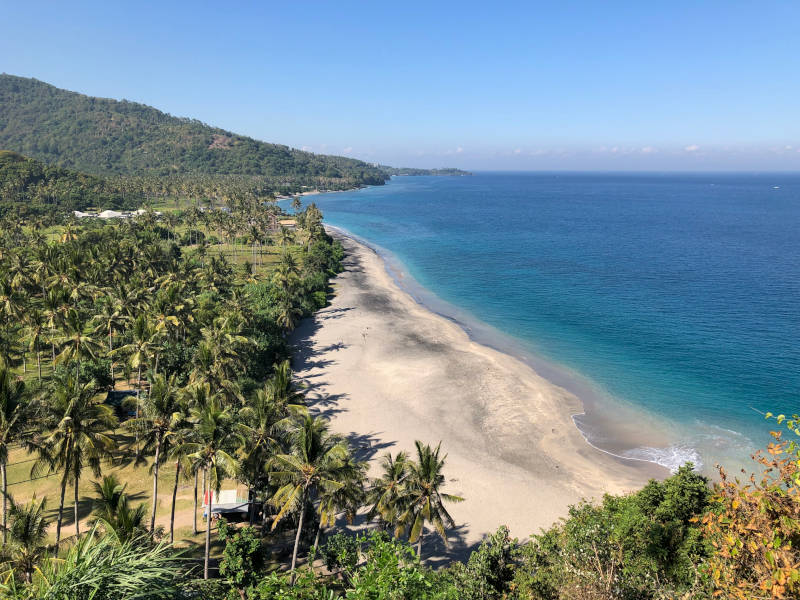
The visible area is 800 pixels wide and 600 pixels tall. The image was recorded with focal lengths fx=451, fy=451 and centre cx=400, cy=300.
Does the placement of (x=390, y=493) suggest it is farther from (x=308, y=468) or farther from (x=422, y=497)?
(x=308, y=468)

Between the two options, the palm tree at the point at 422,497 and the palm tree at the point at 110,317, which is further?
the palm tree at the point at 110,317

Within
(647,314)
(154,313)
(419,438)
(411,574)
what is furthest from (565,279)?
(411,574)

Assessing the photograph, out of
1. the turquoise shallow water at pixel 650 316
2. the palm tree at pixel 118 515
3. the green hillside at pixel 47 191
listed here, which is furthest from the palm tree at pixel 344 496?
the green hillside at pixel 47 191

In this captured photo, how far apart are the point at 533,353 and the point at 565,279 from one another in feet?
143

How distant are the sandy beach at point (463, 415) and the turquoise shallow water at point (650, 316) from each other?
4706 millimetres

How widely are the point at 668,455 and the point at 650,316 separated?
42403 millimetres

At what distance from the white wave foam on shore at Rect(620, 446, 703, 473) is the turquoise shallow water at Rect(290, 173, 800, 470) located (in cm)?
16

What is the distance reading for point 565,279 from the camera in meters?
105

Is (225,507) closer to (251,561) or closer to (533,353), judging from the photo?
(251,561)

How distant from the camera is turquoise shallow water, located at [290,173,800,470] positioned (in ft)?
164

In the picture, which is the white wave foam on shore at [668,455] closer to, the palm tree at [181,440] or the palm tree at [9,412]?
the palm tree at [181,440]

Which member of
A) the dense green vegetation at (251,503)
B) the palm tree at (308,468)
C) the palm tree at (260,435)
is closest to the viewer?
the dense green vegetation at (251,503)

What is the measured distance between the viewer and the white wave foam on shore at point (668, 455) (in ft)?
141

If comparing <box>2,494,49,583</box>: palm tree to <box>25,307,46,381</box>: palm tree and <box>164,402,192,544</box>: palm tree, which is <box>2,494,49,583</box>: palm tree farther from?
<box>25,307,46,381</box>: palm tree
